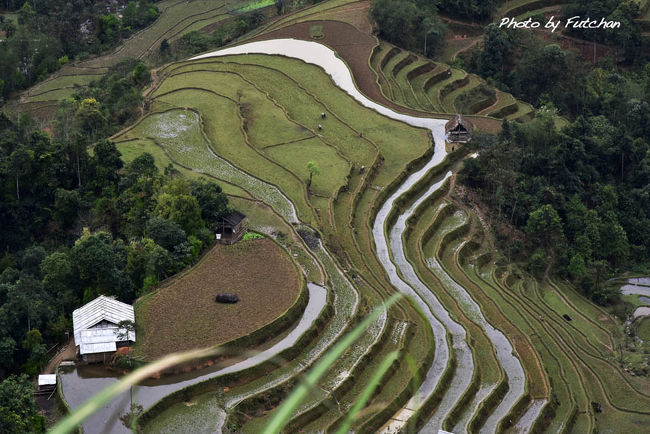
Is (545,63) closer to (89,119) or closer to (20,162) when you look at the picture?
(89,119)

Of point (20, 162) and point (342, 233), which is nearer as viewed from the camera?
point (342, 233)

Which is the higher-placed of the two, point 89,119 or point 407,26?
point 407,26

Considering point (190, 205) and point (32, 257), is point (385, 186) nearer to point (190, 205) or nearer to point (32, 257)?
point (190, 205)

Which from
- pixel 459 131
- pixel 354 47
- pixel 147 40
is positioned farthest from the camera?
pixel 147 40

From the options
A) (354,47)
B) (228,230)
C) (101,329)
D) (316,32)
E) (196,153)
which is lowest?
(101,329)

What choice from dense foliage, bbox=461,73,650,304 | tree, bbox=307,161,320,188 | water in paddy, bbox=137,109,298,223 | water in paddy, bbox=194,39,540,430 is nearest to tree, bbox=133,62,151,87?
water in paddy, bbox=137,109,298,223

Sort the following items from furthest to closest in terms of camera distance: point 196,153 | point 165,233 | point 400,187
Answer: point 196,153
point 400,187
point 165,233

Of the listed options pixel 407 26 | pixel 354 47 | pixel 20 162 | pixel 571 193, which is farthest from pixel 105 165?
pixel 407 26
